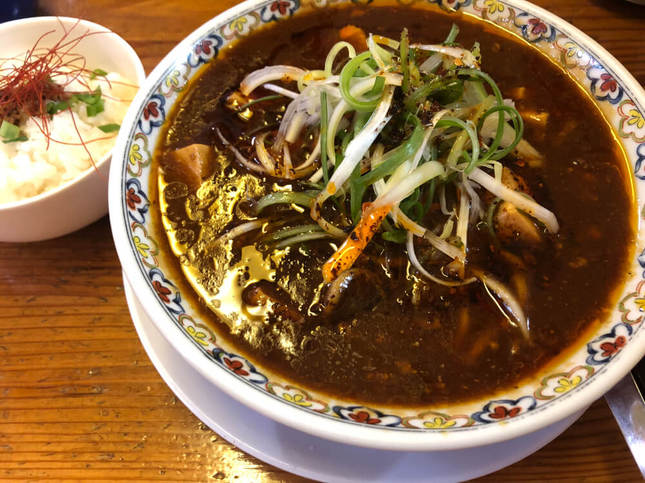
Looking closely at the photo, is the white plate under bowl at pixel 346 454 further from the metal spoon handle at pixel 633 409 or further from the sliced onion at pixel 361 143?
the sliced onion at pixel 361 143

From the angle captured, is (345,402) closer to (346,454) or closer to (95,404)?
(346,454)

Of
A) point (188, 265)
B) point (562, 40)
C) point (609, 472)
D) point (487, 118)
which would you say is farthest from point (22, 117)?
point (609, 472)

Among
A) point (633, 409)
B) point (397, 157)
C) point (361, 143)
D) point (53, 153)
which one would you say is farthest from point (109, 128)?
point (633, 409)

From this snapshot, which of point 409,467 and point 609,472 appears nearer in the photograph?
point 409,467

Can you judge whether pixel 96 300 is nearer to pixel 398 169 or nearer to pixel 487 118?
pixel 398 169

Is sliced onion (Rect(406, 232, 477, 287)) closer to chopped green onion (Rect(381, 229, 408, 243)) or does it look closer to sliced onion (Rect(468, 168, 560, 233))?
chopped green onion (Rect(381, 229, 408, 243))

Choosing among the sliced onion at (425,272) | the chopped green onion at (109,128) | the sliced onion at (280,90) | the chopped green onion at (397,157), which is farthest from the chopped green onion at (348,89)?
the chopped green onion at (109,128)
